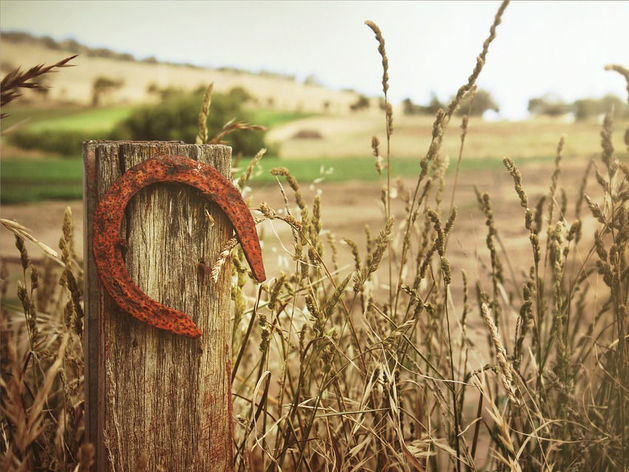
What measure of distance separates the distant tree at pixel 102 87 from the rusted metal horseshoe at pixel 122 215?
73.2ft

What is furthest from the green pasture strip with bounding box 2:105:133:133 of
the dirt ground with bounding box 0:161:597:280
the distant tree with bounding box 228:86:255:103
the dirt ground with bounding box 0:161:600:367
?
the dirt ground with bounding box 0:161:600:367

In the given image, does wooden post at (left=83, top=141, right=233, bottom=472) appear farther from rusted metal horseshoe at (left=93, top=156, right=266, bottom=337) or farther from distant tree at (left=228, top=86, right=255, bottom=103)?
distant tree at (left=228, top=86, right=255, bottom=103)

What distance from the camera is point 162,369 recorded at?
5.28ft

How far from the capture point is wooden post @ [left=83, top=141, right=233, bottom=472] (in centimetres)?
155

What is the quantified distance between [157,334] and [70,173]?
53.2ft

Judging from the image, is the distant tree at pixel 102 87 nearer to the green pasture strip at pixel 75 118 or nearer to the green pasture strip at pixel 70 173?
the green pasture strip at pixel 75 118

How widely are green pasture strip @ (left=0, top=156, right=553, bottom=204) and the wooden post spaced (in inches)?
442

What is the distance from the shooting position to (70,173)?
53.6 ft

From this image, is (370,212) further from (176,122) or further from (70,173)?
(176,122)

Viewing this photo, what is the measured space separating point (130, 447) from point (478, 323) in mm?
4510

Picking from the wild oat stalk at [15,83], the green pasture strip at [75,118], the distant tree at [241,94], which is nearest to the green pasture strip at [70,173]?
the green pasture strip at [75,118]

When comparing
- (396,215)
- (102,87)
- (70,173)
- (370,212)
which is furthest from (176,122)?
(396,215)

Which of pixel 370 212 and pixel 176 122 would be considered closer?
pixel 370 212

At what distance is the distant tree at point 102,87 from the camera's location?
22.0 metres
